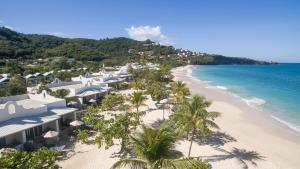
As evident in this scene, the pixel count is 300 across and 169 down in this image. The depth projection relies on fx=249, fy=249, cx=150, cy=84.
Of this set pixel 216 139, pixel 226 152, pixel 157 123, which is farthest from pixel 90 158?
pixel 216 139

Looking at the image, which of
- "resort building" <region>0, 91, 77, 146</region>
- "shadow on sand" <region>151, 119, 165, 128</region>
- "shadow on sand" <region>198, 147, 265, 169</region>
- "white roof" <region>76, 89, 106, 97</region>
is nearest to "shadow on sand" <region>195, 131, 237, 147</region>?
"shadow on sand" <region>198, 147, 265, 169</region>

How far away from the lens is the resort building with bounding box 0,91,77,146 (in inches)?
693

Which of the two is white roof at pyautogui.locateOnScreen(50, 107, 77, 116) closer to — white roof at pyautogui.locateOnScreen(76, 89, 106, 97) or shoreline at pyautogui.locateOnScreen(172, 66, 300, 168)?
white roof at pyautogui.locateOnScreen(76, 89, 106, 97)

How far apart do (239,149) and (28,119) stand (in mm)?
16499

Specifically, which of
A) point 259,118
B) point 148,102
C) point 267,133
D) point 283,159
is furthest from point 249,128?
point 148,102

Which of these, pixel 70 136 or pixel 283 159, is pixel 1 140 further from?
pixel 283 159

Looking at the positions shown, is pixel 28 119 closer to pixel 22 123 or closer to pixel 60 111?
pixel 22 123

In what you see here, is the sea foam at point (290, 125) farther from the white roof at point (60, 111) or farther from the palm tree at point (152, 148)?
the white roof at point (60, 111)

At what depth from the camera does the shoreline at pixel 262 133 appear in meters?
18.8

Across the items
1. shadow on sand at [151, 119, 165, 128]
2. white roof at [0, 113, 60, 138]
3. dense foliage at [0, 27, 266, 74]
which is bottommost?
shadow on sand at [151, 119, 165, 128]

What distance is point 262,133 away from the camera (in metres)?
24.2

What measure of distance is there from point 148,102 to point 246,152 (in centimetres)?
1780

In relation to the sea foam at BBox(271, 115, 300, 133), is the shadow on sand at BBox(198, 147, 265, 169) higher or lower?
higher

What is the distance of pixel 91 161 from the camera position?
16672 mm
